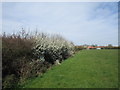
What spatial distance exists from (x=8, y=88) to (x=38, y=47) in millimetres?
3738

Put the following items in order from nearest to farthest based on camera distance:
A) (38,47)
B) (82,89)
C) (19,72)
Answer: (82,89), (19,72), (38,47)

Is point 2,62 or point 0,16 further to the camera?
point 0,16

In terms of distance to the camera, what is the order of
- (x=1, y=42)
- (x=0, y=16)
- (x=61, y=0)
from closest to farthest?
(x=1, y=42), (x=0, y=16), (x=61, y=0)

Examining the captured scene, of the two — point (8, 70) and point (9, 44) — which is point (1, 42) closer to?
point (9, 44)

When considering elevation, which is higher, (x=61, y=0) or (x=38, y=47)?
(x=61, y=0)

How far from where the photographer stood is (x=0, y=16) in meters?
5.72

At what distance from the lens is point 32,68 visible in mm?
6074

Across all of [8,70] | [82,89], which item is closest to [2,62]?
[8,70]

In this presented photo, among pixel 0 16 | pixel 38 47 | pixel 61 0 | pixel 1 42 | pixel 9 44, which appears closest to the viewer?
pixel 1 42

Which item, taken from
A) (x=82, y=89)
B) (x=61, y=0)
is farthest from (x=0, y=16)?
(x=82, y=89)

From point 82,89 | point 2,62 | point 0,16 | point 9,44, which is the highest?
point 0,16

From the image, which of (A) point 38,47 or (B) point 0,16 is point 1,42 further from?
(A) point 38,47

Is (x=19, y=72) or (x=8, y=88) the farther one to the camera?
(x=19, y=72)

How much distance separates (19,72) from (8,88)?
1078 mm
